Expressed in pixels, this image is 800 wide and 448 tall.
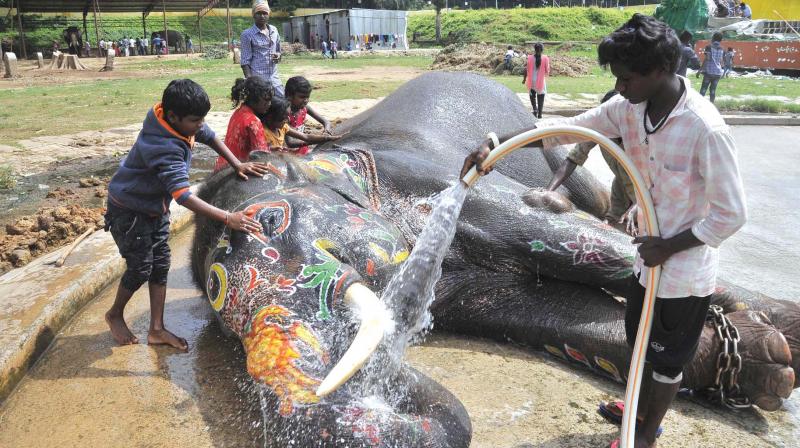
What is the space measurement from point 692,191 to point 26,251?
4620 millimetres

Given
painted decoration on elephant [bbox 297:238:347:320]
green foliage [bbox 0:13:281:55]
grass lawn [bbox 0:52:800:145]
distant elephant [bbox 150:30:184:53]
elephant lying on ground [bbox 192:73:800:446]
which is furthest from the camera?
distant elephant [bbox 150:30:184:53]

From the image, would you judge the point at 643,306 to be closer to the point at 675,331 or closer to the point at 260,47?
the point at 675,331

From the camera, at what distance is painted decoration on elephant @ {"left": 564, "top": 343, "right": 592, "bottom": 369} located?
10.2ft

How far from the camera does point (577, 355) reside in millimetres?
3152

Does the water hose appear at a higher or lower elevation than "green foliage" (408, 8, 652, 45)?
lower

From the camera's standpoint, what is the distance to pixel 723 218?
192cm

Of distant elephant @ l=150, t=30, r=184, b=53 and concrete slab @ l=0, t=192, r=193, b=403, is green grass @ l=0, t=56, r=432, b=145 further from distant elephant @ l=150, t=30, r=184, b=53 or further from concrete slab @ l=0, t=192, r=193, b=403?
distant elephant @ l=150, t=30, r=184, b=53

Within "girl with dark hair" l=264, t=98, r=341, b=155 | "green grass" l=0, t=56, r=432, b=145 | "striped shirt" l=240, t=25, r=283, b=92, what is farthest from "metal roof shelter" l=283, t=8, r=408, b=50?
"girl with dark hair" l=264, t=98, r=341, b=155

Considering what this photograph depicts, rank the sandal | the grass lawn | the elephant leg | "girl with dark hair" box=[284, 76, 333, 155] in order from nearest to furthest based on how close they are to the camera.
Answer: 1. the sandal
2. the elephant leg
3. "girl with dark hair" box=[284, 76, 333, 155]
4. the grass lawn

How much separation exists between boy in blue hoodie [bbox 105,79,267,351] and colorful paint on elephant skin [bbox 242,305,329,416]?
0.62 m

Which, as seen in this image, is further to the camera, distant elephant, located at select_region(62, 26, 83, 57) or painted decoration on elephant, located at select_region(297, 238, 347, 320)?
distant elephant, located at select_region(62, 26, 83, 57)

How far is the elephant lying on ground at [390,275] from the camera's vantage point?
2.09m

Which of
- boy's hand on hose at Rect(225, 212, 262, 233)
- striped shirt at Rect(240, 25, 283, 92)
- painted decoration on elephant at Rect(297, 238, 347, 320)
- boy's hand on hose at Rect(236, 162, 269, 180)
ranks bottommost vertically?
painted decoration on elephant at Rect(297, 238, 347, 320)

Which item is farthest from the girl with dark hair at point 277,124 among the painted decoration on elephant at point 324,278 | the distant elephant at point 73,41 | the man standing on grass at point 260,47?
the distant elephant at point 73,41
